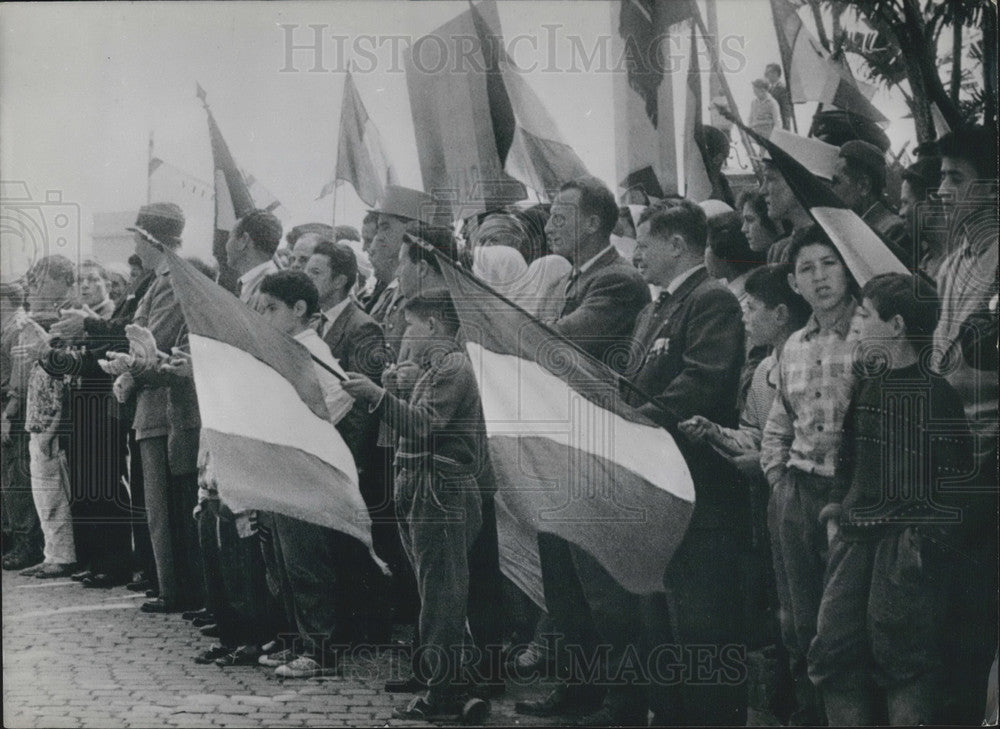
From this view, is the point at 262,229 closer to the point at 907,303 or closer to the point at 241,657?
the point at 241,657

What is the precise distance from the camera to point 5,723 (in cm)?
504

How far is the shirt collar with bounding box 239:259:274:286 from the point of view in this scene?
5027 millimetres

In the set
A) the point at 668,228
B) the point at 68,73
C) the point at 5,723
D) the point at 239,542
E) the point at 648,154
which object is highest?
the point at 68,73

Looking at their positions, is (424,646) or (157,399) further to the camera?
(157,399)

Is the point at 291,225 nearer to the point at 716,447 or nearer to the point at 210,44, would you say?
the point at 210,44

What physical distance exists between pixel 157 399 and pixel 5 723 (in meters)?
1.54

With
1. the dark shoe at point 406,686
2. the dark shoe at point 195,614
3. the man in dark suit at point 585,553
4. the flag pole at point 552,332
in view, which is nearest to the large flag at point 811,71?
the man in dark suit at point 585,553

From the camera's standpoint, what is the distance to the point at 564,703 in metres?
4.87

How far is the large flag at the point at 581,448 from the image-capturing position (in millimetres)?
4801

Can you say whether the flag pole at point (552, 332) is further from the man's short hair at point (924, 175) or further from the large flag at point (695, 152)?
the man's short hair at point (924, 175)

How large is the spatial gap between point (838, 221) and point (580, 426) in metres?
1.37

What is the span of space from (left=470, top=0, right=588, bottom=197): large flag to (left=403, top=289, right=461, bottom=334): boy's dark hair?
1.97 feet

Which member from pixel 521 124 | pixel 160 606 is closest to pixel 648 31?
pixel 521 124

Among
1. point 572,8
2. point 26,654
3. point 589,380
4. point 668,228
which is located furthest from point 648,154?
point 26,654
